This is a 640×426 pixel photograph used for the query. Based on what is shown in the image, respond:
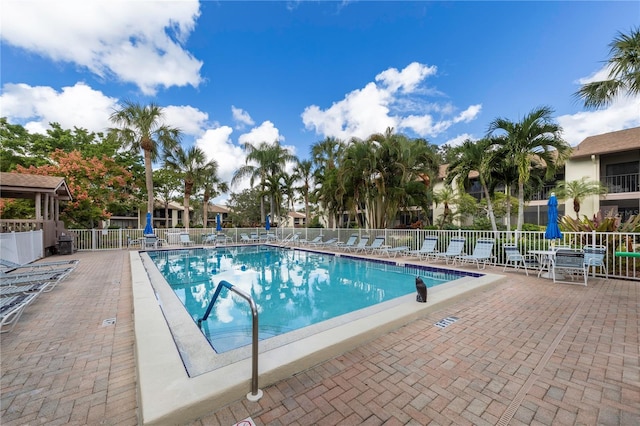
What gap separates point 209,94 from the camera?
18109mm

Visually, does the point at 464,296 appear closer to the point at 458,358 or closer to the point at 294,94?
the point at 458,358

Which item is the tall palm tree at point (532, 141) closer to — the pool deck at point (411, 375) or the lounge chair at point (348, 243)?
the pool deck at point (411, 375)

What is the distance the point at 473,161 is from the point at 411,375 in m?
10.9

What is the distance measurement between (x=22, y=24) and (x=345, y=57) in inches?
575

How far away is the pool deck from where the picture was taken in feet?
6.93

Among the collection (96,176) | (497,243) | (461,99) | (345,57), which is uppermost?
(345,57)

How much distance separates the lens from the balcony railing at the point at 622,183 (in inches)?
721

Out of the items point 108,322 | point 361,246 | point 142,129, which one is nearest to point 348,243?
point 361,246

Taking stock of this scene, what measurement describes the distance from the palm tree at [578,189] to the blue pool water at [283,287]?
17.9m

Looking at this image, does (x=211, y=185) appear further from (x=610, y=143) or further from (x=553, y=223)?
(x=610, y=143)

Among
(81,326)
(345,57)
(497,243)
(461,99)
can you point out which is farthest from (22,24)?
(461,99)

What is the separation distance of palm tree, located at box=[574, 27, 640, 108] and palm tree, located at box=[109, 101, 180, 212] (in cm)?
2224

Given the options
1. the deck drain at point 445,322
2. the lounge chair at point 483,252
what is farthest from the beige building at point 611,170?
the deck drain at point 445,322

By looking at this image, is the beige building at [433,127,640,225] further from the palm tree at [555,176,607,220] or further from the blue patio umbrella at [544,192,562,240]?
the blue patio umbrella at [544,192,562,240]
